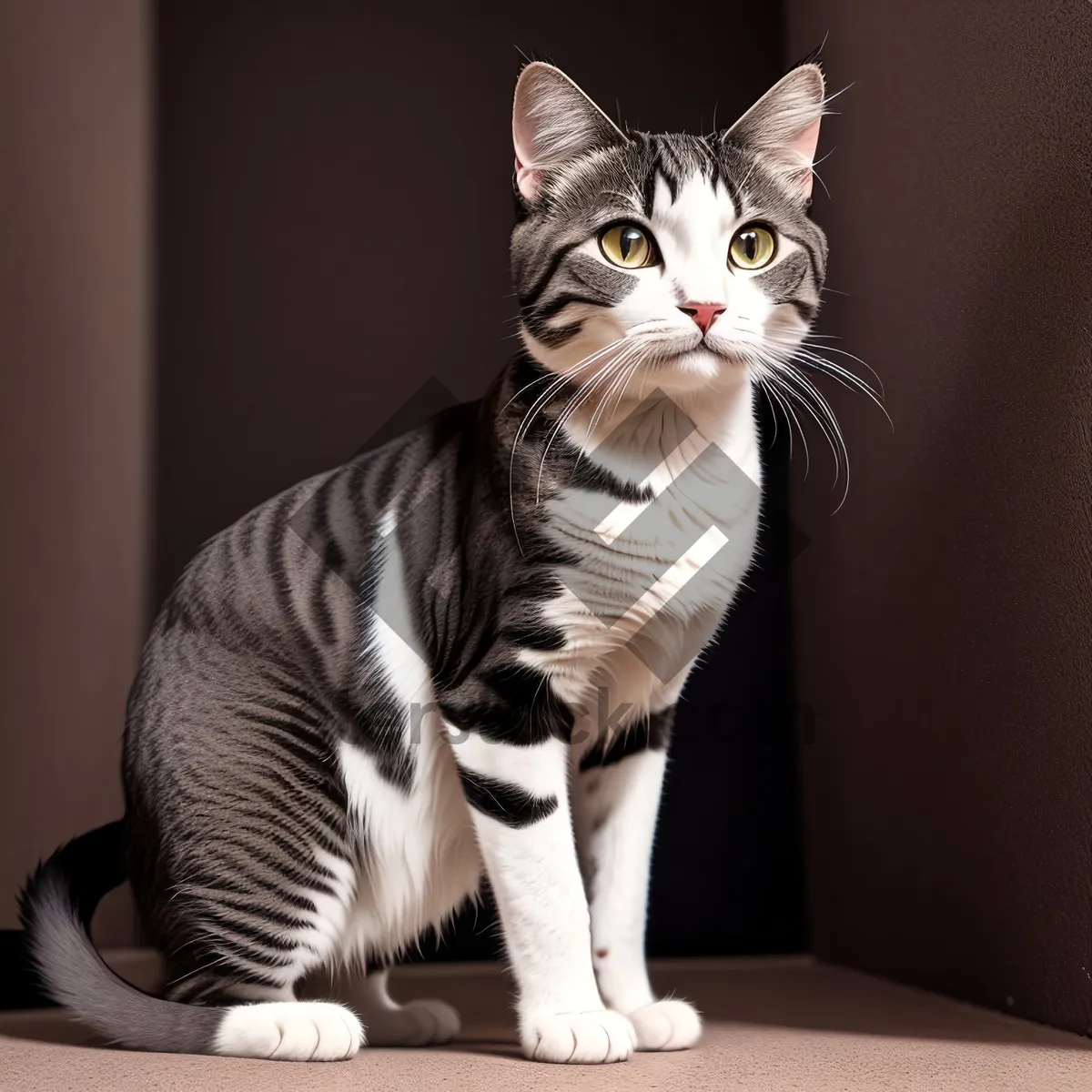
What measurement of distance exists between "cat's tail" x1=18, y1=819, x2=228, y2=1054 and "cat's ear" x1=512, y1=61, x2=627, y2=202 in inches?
37.6

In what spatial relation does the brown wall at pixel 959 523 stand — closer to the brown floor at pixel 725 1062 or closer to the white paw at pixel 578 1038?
the brown floor at pixel 725 1062

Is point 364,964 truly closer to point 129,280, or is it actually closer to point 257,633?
point 257,633

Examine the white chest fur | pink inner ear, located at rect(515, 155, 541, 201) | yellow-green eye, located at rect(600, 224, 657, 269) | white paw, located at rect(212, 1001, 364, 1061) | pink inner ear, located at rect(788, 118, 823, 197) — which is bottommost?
white paw, located at rect(212, 1001, 364, 1061)

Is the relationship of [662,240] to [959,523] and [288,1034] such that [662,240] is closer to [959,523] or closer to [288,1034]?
[959,523]

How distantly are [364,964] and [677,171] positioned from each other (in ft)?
3.32

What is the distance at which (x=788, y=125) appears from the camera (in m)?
1.38

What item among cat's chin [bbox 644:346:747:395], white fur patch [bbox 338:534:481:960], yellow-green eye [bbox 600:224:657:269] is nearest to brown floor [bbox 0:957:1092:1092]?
white fur patch [bbox 338:534:481:960]

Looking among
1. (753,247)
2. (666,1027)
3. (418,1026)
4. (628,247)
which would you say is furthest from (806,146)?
(418,1026)

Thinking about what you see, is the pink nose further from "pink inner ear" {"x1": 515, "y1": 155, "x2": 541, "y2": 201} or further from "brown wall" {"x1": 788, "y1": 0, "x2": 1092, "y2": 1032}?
"brown wall" {"x1": 788, "y1": 0, "x2": 1092, "y2": 1032}

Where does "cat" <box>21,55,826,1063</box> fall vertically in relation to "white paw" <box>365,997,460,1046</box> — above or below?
above

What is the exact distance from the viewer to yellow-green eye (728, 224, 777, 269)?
129 centimetres

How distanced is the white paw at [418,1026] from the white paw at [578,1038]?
233mm

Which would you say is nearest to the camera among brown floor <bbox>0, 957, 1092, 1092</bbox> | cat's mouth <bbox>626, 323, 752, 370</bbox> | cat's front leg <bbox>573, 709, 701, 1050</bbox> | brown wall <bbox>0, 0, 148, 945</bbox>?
brown floor <bbox>0, 957, 1092, 1092</bbox>

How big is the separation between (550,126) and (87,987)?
3.51 ft
